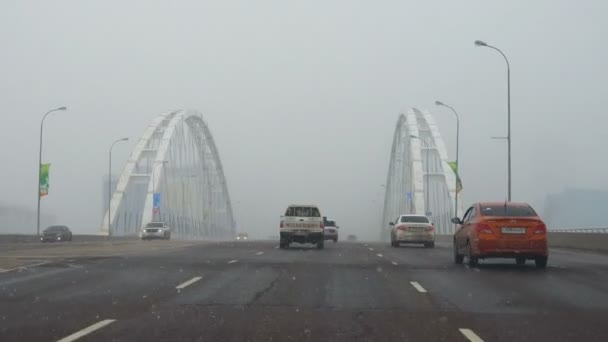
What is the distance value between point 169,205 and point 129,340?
74589 mm

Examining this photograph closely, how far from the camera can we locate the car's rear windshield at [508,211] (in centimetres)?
2066

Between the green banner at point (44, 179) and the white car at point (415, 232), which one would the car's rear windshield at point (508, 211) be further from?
the green banner at point (44, 179)

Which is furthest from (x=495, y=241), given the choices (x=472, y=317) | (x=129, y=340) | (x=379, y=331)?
(x=129, y=340)

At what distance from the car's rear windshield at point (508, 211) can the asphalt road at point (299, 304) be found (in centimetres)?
146

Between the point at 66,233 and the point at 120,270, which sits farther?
the point at 66,233

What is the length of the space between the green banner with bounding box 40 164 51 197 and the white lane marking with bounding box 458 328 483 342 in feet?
161

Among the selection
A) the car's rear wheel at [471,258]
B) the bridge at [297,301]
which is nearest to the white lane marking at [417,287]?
the bridge at [297,301]

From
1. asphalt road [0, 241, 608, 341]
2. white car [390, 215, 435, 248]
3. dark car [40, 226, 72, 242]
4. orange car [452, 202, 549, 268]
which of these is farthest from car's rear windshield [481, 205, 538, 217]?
dark car [40, 226, 72, 242]

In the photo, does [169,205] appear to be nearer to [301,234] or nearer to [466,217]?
[301,234]

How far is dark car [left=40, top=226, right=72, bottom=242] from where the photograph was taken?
5609 cm

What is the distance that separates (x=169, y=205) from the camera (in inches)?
3248

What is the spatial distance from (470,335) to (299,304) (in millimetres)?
3582

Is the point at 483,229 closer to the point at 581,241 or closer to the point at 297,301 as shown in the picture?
the point at 297,301

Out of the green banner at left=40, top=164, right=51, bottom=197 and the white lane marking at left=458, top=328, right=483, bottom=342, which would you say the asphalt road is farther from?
the green banner at left=40, top=164, right=51, bottom=197
